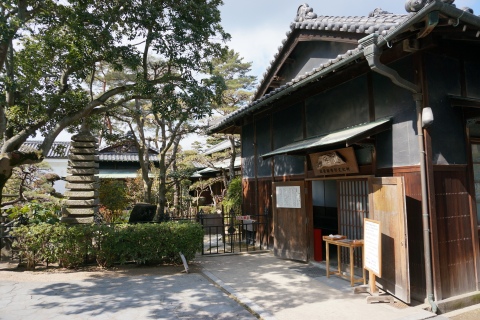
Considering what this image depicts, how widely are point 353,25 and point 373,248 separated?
4738mm

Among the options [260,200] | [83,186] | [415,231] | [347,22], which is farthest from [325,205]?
[83,186]

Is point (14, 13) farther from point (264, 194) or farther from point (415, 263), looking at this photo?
point (415, 263)

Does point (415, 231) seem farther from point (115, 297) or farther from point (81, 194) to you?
point (81, 194)

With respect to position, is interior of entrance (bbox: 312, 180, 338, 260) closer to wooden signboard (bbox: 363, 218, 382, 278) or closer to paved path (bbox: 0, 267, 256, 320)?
wooden signboard (bbox: 363, 218, 382, 278)

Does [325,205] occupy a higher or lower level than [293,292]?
higher

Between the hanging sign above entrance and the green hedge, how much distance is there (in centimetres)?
394

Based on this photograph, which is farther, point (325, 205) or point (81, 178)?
point (325, 205)

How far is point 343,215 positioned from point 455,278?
9.33 ft

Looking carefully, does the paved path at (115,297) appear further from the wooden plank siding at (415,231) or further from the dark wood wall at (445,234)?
the dark wood wall at (445,234)

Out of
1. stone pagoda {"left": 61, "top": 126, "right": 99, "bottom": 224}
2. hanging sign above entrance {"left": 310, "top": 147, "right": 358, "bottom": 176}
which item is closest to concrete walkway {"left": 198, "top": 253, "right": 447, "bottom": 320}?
hanging sign above entrance {"left": 310, "top": 147, "right": 358, "bottom": 176}

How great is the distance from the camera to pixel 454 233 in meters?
6.19

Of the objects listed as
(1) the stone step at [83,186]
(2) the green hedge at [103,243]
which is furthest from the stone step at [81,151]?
(2) the green hedge at [103,243]

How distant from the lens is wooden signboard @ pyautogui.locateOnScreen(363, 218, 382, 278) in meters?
6.02

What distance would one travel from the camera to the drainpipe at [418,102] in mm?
5652
